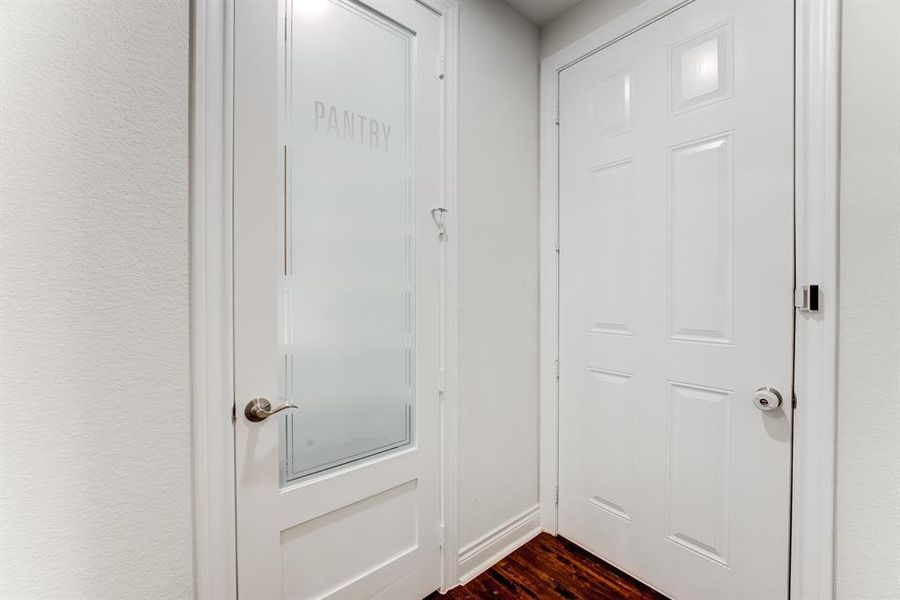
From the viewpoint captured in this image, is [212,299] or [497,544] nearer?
[212,299]

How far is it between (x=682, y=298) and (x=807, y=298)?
364 millimetres

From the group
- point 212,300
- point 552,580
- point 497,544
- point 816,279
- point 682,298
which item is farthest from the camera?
point 497,544

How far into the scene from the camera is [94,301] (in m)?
0.83

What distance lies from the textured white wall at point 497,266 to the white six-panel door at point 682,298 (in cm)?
18

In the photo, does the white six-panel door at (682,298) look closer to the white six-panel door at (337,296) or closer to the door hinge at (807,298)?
the door hinge at (807,298)

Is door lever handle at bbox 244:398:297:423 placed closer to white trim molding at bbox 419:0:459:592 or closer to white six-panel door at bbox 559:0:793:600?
white trim molding at bbox 419:0:459:592

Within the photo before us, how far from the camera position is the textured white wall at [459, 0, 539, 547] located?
1662 mm

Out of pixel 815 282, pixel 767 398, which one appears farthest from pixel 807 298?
pixel 767 398

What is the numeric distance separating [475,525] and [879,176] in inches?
70.8

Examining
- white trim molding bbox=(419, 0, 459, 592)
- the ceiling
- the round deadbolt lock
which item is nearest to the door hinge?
the round deadbolt lock

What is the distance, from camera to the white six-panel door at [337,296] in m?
1.11

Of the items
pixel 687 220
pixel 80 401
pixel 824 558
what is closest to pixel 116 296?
pixel 80 401

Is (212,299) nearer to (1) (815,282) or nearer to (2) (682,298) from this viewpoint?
(2) (682,298)

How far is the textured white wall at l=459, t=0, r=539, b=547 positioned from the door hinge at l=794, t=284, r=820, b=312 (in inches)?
39.1
